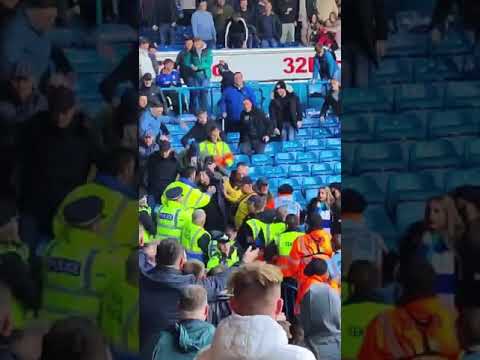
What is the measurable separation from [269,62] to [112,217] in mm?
2289

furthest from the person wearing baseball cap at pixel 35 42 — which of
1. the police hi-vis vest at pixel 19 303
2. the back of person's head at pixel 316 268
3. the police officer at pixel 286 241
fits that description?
the back of person's head at pixel 316 268

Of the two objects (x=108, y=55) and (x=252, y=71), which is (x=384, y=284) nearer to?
(x=108, y=55)

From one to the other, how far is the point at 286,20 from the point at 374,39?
2031mm

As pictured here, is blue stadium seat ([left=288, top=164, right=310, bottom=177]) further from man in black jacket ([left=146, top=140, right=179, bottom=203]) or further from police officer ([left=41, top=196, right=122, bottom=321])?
police officer ([left=41, top=196, right=122, bottom=321])

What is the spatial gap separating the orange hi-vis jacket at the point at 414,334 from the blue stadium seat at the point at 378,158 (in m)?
0.60

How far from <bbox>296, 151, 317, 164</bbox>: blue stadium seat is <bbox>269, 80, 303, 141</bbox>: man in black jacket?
0.44 feet

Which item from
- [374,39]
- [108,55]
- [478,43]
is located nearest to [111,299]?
[108,55]

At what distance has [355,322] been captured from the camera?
3971mm

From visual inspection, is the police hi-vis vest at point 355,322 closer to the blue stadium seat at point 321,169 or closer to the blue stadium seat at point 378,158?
the blue stadium seat at point 378,158

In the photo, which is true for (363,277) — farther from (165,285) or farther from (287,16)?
(287,16)

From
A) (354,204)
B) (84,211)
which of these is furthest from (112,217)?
(354,204)

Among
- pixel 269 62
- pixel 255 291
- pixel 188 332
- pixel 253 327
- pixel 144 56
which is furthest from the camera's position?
pixel 269 62

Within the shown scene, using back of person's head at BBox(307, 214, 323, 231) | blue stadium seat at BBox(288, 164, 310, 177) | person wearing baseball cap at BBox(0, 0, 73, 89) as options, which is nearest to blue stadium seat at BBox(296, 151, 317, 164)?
blue stadium seat at BBox(288, 164, 310, 177)

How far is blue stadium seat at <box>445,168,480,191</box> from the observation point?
3896 mm
